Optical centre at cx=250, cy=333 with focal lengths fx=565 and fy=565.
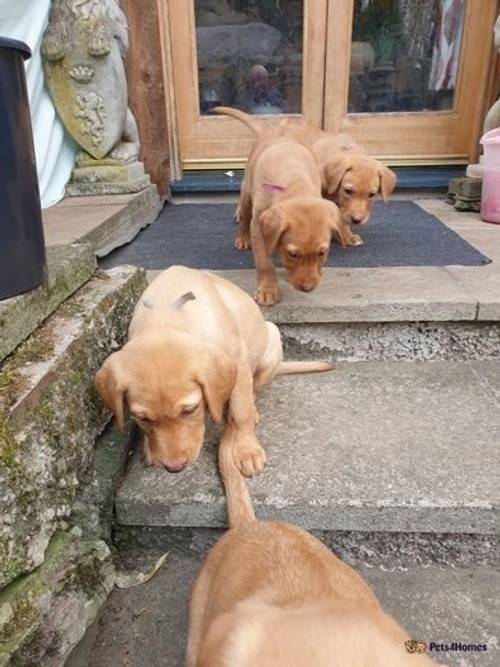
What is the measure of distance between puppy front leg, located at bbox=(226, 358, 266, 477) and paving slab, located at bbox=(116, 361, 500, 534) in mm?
62

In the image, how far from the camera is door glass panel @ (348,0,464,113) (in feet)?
17.9

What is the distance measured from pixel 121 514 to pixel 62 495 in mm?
347

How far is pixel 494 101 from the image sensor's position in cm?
545

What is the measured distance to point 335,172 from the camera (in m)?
4.17

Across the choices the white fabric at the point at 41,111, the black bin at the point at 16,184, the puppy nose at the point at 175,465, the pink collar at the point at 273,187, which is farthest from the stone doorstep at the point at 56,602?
the white fabric at the point at 41,111

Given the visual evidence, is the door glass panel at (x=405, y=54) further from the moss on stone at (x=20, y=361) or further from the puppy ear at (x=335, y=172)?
the moss on stone at (x=20, y=361)

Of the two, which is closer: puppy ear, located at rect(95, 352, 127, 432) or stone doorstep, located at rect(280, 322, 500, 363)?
puppy ear, located at rect(95, 352, 127, 432)

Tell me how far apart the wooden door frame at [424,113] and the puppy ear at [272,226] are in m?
3.17

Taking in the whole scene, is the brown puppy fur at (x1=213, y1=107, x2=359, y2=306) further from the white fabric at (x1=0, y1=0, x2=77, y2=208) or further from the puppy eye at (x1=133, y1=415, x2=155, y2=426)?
the white fabric at (x1=0, y1=0, x2=77, y2=208)

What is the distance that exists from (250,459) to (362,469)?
427 millimetres

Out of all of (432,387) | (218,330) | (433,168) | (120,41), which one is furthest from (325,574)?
(433,168)

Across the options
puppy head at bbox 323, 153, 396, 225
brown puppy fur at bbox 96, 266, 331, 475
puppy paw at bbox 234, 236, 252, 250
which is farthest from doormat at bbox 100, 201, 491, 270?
brown puppy fur at bbox 96, 266, 331, 475

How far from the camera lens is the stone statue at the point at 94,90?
4.27 meters

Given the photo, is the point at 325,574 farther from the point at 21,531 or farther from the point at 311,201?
the point at 311,201
